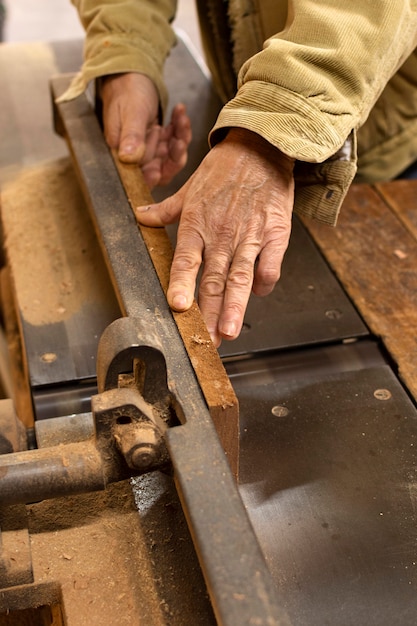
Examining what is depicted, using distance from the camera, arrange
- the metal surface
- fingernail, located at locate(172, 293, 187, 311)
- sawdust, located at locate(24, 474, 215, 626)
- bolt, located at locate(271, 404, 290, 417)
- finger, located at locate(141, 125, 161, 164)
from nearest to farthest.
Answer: the metal surface < sawdust, located at locate(24, 474, 215, 626) < fingernail, located at locate(172, 293, 187, 311) < bolt, located at locate(271, 404, 290, 417) < finger, located at locate(141, 125, 161, 164)

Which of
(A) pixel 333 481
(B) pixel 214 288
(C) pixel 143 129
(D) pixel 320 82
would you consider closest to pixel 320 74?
(D) pixel 320 82

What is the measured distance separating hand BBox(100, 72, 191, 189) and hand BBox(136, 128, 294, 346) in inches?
11.0

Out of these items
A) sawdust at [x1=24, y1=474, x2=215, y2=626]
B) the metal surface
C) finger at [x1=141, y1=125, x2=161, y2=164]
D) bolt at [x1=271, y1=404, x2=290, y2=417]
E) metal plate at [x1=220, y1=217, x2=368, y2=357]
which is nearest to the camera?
the metal surface

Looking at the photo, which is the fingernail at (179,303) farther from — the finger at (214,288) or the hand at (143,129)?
the hand at (143,129)

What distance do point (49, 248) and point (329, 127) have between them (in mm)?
598

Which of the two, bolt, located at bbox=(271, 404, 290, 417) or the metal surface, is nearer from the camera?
the metal surface

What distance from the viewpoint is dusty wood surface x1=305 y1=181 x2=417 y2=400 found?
1271 millimetres

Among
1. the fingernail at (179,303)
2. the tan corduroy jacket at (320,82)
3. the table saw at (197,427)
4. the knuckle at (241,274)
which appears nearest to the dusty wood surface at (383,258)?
the table saw at (197,427)

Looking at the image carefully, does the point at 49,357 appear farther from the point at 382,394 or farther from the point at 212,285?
the point at 382,394

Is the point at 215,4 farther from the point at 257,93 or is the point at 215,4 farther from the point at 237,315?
the point at 237,315

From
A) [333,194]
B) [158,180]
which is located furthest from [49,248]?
[333,194]

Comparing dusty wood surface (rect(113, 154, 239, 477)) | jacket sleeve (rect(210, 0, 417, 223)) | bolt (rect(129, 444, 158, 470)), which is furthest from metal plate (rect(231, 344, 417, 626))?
jacket sleeve (rect(210, 0, 417, 223))

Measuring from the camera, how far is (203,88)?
1.99 metres

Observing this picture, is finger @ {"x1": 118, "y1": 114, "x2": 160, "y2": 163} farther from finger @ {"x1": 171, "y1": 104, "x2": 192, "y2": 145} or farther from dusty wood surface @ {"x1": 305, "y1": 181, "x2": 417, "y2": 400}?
dusty wood surface @ {"x1": 305, "y1": 181, "x2": 417, "y2": 400}
